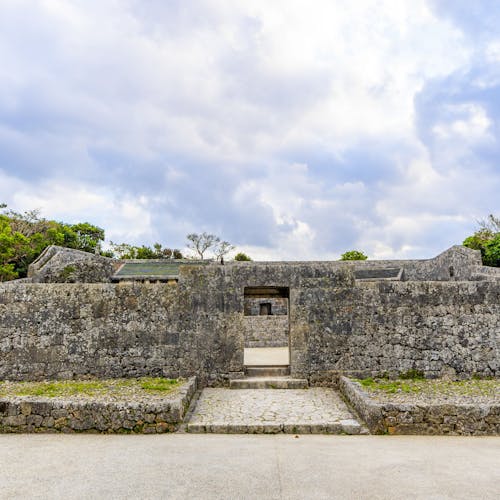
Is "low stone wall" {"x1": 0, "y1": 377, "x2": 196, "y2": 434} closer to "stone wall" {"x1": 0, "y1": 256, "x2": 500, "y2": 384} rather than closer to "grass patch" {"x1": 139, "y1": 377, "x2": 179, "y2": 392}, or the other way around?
"grass patch" {"x1": 139, "y1": 377, "x2": 179, "y2": 392}

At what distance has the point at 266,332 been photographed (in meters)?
18.1

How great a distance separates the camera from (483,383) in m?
8.35

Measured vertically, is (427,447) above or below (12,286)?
below

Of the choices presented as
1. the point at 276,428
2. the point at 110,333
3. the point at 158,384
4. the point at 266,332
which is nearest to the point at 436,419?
the point at 276,428

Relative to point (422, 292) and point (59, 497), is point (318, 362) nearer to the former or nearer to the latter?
point (422, 292)

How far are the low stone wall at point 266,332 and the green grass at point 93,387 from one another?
9.55 meters

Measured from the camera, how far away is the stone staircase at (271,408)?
248 inches

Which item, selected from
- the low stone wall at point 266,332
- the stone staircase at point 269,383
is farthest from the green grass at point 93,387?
the low stone wall at point 266,332

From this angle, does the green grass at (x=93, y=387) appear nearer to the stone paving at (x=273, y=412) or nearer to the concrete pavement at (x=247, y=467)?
the stone paving at (x=273, y=412)

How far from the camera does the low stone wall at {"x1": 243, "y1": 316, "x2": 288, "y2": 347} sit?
703 inches

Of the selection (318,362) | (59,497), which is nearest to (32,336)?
(59,497)

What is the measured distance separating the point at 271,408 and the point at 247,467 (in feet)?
8.24

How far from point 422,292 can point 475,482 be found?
16.8 ft

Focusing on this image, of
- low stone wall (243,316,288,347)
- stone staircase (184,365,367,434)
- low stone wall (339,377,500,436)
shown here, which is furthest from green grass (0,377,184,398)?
low stone wall (243,316,288,347)
